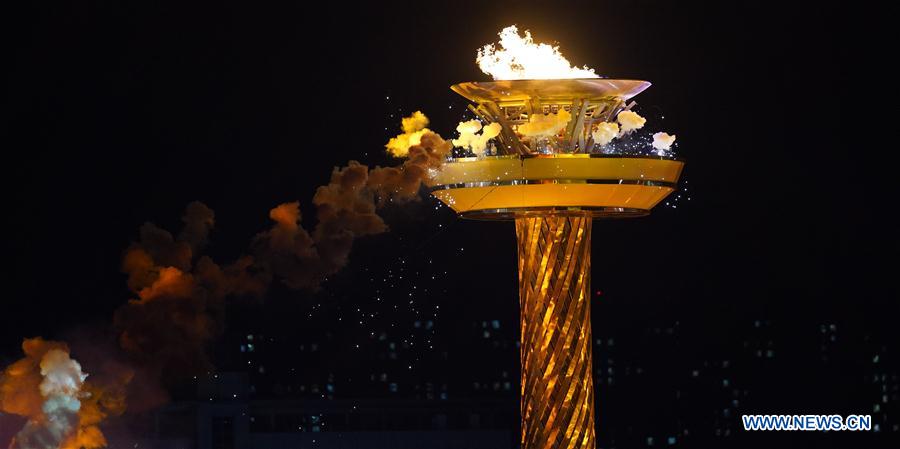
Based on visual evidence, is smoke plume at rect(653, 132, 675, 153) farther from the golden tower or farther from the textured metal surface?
the textured metal surface

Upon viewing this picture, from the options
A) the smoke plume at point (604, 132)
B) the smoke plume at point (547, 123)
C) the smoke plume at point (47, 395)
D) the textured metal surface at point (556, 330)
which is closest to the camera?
the smoke plume at point (547, 123)

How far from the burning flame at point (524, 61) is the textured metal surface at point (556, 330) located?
102 inches

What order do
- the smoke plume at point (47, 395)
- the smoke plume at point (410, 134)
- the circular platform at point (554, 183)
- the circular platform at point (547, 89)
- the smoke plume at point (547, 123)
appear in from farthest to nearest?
the smoke plume at point (47, 395) → the smoke plume at point (410, 134) → the smoke plume at point (547, 123) → the circular platform at point (554, 183) → the circular platform at point (547, 89)

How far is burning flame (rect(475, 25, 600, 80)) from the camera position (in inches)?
1181

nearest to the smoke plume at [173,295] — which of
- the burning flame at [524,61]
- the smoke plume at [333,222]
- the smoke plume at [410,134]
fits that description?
the smoke plume at [333,222]

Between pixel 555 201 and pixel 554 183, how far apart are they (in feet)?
1.48

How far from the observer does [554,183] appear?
28.4 meters

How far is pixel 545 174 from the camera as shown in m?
28.3

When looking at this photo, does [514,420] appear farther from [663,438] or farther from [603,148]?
[603,148]

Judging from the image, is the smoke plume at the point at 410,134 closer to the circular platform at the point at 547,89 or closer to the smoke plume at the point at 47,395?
the circular platform at the point at 547,89

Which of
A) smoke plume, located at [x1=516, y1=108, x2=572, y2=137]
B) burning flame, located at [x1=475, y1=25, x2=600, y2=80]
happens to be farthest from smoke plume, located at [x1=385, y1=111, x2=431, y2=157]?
smoke plume, located at [x1=516, y1=108, x2=572, y2=137]

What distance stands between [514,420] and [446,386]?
2.91 metres

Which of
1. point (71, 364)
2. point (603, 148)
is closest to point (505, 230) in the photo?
point (71, 364)

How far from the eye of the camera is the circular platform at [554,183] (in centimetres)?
2834
